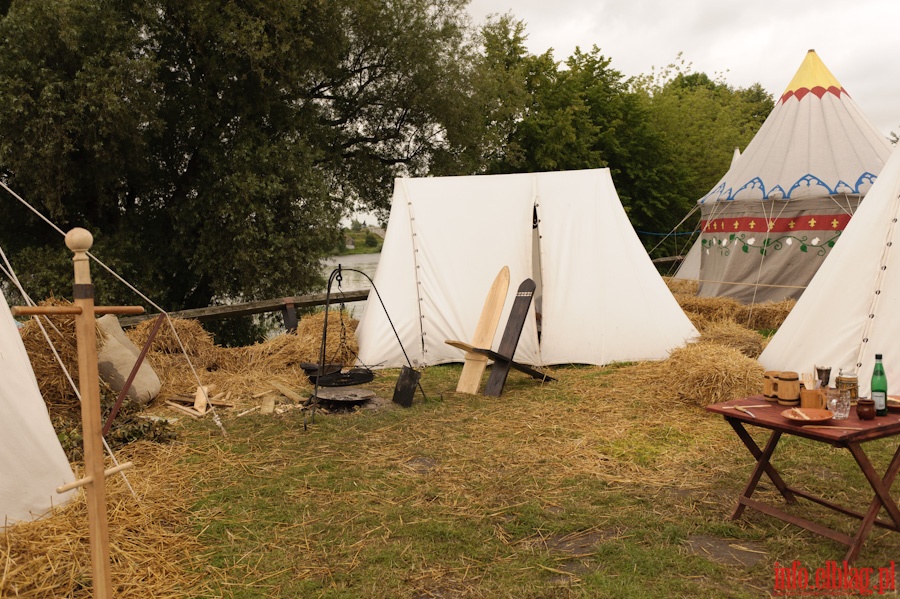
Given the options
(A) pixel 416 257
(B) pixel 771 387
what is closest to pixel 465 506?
(B) pixel 771 387

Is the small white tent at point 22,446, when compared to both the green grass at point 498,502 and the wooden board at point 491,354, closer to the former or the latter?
the green grass at point 498,502

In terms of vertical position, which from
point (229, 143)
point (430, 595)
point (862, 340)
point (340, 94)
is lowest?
point (430, 595)

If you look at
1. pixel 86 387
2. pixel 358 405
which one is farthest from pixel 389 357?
pixel 86 387

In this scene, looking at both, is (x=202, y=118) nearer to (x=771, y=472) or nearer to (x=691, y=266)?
(x=691, y=266)

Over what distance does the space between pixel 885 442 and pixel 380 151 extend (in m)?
12.4

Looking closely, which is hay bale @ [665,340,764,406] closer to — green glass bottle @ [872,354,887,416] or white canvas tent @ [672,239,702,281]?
green glass bottle @ [872,354,887,416]

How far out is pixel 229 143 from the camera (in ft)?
40.1

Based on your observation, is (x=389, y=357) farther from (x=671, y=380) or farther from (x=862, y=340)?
(x=862, y=340)

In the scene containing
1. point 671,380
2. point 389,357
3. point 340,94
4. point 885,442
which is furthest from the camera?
point 340,94

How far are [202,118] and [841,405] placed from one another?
11394mm

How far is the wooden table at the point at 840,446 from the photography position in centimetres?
287

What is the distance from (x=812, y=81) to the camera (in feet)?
35.8

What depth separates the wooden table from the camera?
113 inches

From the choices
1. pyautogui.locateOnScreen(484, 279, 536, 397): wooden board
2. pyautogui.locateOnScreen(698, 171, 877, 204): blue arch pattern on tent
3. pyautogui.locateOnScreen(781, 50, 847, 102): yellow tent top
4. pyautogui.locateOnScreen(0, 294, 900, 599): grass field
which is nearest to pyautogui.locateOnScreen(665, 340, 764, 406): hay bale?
pyautogui.locateOnScreen(0, 294, 900, 599): grass field
